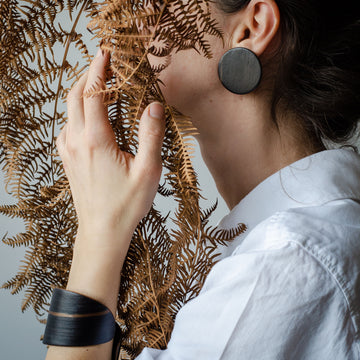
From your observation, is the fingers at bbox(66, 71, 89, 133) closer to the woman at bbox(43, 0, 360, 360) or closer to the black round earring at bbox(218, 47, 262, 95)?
the woman at bbox(43, 0, 360, 360)

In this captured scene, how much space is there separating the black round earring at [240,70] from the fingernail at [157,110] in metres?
0.16

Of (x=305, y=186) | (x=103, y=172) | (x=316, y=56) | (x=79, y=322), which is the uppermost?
(x=316, y=56)

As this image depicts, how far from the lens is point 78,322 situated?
701mm

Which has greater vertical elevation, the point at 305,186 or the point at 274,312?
the point at 305,186

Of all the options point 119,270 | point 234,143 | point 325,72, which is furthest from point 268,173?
point 119,270

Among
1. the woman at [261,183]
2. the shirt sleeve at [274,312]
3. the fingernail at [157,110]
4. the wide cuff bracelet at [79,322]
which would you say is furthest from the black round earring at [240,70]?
the wide cuff bracelet at [79,322]

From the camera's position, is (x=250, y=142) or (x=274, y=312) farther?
(x=250, y=142)

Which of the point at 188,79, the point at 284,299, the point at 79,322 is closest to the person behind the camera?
the point at 284,299

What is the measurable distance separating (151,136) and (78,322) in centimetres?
33

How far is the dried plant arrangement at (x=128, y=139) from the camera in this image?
596mm

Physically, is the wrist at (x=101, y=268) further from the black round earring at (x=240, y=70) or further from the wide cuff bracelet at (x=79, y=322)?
the black round earring at (x=240, y=70)

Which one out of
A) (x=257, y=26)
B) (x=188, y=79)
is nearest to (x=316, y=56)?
(x=257, y=26)

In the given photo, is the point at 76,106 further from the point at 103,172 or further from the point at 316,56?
the point at 316,56

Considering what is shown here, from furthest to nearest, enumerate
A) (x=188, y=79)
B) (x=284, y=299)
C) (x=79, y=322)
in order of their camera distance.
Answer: (x=188, y=79) → (x=79, y=322) → (x=284, y=299)
